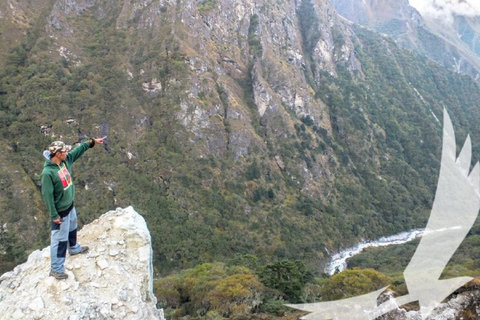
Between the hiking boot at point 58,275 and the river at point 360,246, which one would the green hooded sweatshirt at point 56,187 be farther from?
the river at point 360,246

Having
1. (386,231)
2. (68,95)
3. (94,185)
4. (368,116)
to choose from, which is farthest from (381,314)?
(368,116)

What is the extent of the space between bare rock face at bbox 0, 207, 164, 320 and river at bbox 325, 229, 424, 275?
8613 cm

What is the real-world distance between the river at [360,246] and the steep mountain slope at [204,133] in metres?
2.80

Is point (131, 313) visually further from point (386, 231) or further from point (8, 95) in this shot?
point (386, 231)

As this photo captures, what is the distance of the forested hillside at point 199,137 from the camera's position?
85312 mm

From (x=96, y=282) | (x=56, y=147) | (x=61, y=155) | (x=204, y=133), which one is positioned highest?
(x=204, y=133)

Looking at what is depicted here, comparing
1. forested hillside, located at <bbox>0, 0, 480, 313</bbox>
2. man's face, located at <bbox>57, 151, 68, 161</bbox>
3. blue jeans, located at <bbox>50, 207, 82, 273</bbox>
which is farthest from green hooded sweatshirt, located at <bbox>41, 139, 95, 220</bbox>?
forested hillside, located at <bbox>0, 0, 480, 313</bbox>

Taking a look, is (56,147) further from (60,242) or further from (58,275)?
(58,275)

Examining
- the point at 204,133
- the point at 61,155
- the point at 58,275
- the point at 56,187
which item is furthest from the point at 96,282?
the point at 204,133

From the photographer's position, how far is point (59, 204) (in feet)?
26.9

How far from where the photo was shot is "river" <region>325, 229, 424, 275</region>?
9340cm

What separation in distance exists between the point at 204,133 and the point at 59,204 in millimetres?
97945

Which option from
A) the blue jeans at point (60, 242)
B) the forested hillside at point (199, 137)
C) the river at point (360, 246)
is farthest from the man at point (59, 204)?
the river at point (360, 246)

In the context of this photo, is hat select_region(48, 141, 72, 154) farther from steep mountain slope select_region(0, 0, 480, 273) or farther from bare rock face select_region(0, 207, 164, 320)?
steep mountain slope select_region(0, 0, 480, 273)
